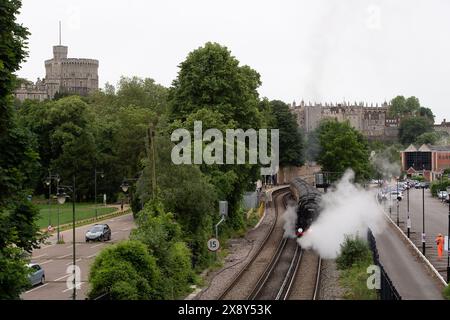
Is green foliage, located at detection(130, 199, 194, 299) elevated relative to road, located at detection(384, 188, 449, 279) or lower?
elevated

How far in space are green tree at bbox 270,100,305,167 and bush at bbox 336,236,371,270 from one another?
241ft

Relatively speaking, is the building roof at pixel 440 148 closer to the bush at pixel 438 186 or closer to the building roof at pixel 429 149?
the building roof at pixel 429 149

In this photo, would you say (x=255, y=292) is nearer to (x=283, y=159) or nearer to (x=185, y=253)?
(x=185, y=253)

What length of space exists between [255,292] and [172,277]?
3734 mm

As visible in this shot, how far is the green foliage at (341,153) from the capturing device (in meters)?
102

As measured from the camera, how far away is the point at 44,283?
33.5 metres

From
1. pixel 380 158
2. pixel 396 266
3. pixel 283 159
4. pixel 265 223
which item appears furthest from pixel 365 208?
pixel 380 158

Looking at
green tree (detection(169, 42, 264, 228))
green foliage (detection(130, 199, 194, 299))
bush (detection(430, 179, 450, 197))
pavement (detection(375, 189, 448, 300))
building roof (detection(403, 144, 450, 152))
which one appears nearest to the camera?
green foliage (detection(130, 199, 194, 299))

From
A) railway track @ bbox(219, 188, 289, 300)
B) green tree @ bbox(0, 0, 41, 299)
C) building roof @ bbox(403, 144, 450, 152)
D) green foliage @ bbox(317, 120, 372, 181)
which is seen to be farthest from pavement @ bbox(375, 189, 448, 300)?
building roof @ bbox(403, 144, 450, 152)

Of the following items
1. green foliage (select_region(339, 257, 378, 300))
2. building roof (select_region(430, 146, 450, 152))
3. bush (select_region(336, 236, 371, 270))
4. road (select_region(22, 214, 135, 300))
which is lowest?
road (select_region(22, 214, 135, 300))

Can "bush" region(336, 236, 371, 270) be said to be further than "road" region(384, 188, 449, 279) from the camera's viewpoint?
No

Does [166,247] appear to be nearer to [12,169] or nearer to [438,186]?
[12,169]

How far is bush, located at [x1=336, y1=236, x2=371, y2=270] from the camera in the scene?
36.2 metres

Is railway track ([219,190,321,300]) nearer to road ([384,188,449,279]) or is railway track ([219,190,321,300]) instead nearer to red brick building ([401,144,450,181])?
road ([384,188,449,279])
